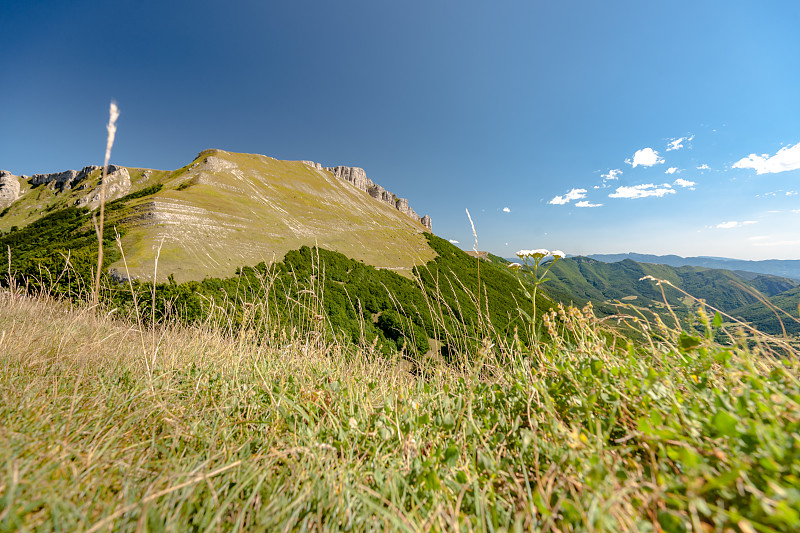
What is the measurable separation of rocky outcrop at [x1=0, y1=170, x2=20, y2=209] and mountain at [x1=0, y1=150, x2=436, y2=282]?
20416 mm

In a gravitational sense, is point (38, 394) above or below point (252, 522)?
above

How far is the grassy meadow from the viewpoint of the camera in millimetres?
1014

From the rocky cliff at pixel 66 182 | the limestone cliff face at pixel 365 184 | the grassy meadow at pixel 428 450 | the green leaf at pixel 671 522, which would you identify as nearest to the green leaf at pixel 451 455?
the grassy meadow at pixel 428 450

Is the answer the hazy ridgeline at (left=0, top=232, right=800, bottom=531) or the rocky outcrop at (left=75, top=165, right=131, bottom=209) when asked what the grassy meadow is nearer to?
the hazy ridgeline at (left=0, top=232, right=800, bottom=531)

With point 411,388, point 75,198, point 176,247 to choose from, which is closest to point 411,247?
point 176,247

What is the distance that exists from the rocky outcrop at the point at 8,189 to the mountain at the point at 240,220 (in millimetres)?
20416

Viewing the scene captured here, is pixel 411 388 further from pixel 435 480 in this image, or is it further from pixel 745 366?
pixel 745 366

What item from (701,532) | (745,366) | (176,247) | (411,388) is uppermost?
(176,247)

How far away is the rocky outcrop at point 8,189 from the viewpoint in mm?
92750

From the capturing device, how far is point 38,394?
6.15 feet

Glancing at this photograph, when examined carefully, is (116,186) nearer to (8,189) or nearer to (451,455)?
(8,189)

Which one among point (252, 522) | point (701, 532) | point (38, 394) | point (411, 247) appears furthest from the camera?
point (411, 247)

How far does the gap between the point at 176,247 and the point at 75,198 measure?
108m

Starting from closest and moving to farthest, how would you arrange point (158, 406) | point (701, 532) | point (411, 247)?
point (701, 532), point (158, 406), point (411, 247)
